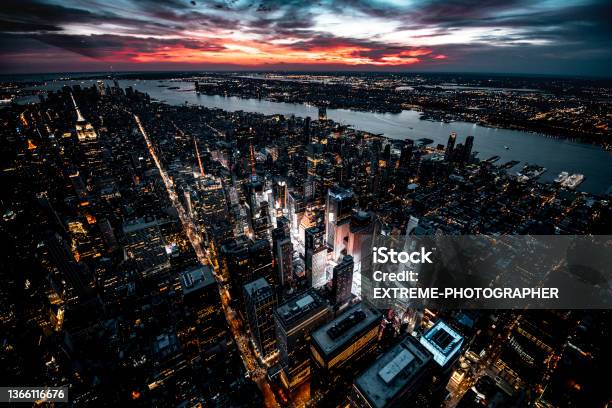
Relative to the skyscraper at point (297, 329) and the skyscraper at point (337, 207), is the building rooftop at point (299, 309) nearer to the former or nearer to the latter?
the skyscraper at point (297, 329)

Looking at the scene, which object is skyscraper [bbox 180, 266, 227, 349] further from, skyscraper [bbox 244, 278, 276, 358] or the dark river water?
the dark river water

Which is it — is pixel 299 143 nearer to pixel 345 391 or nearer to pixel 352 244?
pixel 352 244

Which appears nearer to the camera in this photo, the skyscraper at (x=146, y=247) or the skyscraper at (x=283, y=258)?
the skyscraper at (x=283, y=258)

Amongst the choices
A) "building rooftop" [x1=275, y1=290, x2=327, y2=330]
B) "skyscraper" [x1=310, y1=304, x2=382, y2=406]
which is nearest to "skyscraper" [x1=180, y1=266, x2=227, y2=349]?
"building rooftop" [x1=275, y1=290, x2=327, y2=330]

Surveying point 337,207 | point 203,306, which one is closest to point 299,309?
point 203,306

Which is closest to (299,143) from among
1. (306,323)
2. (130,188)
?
(130,188)

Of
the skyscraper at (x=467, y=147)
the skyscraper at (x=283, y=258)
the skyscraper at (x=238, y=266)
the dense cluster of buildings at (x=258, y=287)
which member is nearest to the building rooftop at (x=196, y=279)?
the dense cluster of buildings at (x=258, y=287)

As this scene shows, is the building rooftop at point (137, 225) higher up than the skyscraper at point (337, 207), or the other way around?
the skyscraper at point (337, 207)
